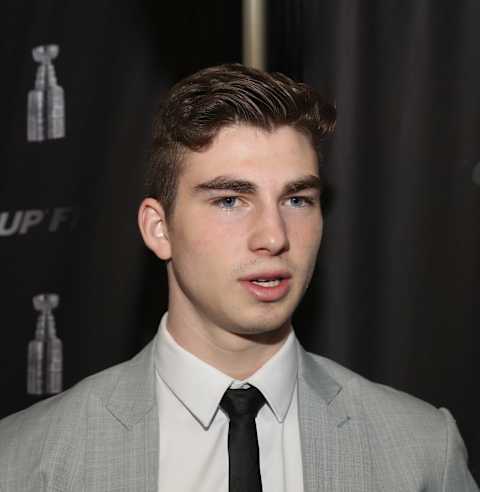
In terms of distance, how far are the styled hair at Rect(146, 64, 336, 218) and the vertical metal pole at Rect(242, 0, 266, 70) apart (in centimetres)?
39

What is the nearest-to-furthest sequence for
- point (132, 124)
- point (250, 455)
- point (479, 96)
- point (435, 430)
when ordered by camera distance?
point (250, 455), point (435, 430), point (479, 96), point (132, 124)

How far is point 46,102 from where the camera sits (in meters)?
2.35

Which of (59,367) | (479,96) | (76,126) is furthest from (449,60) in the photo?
(59,367)

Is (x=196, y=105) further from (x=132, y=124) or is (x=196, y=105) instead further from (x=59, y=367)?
(x=59, y=367)

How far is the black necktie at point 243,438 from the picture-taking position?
1628mm

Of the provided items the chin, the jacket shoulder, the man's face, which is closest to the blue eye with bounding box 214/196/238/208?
the man's face

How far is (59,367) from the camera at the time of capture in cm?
233

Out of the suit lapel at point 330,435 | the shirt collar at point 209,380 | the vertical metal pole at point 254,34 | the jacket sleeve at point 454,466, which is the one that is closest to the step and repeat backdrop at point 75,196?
the vertical metal pole at point 254,34

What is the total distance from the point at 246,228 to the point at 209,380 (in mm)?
344

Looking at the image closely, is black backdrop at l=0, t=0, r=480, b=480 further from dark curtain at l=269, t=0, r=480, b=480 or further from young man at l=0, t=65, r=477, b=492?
young man at l=0, t=65, r=477, b=492

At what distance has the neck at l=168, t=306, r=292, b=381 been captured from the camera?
1.72 metres

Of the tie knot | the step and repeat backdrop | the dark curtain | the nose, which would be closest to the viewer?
the nose

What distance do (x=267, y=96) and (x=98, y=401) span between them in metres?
0.76

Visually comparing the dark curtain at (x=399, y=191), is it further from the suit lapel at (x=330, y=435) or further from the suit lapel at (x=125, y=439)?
the suit lapel at (x=125, y=439)
